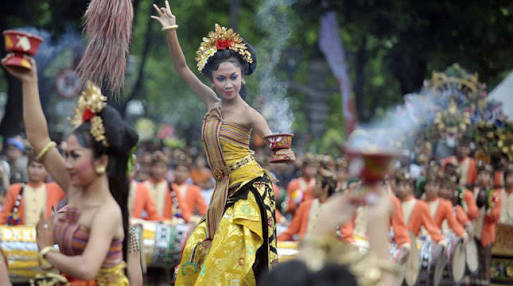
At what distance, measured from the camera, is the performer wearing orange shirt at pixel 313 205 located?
10.4 metres

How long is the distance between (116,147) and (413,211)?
23.1ft

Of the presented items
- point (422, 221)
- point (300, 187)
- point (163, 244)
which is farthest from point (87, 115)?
point (300, 187)

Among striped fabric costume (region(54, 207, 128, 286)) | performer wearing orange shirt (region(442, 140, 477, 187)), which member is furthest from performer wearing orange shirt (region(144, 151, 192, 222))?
striped fabric costume (region(54, 207, 128, 286))

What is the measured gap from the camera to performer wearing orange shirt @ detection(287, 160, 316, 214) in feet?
42.4

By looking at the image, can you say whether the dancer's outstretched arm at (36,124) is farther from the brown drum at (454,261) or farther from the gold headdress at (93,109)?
the brown drum at (454,261)

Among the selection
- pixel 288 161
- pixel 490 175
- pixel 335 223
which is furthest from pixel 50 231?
pixel 490 175

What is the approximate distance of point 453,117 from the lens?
15.2 meters

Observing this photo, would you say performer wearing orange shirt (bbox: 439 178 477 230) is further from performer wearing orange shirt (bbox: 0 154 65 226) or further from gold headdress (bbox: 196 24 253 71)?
gold headdress (bbox: 196 24 253 71)

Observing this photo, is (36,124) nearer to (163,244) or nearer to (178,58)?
(178,58)

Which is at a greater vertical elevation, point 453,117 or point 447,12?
point 447,12

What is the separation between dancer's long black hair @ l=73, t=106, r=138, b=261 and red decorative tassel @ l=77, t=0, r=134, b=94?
1472mm

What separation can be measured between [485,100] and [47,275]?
12.1 m

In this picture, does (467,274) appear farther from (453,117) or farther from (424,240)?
(453,117)

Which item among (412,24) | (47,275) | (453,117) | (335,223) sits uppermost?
(412,24)
